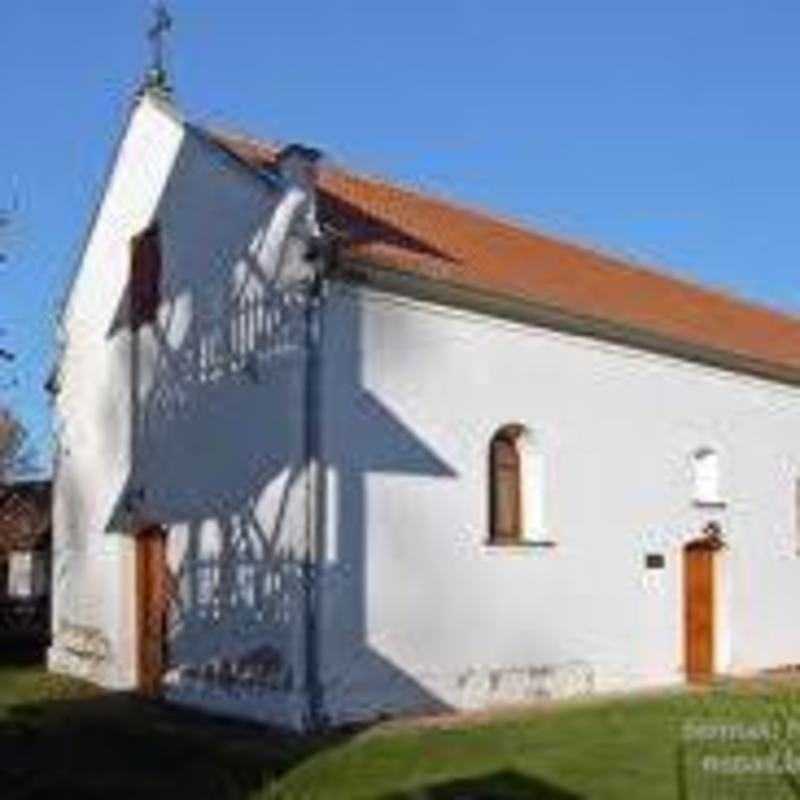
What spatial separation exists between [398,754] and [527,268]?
35.7ft

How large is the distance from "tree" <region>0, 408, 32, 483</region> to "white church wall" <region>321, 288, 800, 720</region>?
21.6m

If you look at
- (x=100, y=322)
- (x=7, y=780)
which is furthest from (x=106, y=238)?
(x=7, y=780)

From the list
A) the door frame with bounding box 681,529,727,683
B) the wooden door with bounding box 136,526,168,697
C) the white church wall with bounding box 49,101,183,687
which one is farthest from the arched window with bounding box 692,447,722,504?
the white church wall with bounding box 49,101,183,687

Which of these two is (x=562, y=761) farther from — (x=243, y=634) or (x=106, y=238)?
(x=106, y=238)

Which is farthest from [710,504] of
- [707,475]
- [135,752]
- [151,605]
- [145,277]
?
[135,752]

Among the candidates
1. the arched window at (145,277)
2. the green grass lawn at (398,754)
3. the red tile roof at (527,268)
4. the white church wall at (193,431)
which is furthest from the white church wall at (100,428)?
the green grass lawn at (398,754)

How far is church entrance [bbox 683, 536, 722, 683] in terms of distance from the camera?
28.5m

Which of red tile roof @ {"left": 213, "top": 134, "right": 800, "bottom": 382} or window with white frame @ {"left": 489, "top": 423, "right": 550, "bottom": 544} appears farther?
window with white frame @ {"left": 489, "top": 423, "right": 550, "bottom": 544}

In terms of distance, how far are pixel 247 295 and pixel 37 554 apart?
32082 mm

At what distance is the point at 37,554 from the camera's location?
54531 mm

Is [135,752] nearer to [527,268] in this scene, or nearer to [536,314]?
[536,314]

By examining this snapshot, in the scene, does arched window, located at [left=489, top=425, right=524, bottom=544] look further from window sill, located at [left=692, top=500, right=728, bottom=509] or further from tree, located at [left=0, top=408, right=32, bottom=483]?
tree, located at [left=0, top=408, right=32, bottom=483]

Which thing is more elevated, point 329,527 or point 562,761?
point 329,527

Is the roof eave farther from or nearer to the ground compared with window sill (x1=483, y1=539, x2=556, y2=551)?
farther from the ground
